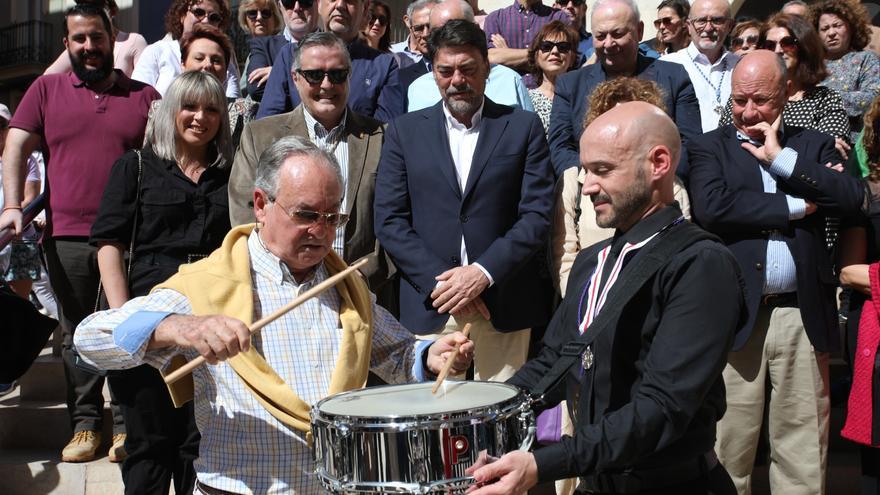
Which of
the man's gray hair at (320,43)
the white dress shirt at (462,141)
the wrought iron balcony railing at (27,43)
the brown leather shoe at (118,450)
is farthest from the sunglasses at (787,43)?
the wrought iron balcony railing at (27,43)

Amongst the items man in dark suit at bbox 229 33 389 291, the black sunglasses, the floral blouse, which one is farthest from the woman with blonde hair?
the floral blouse

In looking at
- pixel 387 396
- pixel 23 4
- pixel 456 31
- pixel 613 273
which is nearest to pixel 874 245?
pixel 456 31

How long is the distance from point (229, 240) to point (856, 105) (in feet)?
15.8

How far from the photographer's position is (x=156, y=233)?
5.24 meters

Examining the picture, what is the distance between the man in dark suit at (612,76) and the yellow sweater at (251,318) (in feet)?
8.77

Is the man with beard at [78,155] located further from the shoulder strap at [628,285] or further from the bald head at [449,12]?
the shoulder strap at [628,285]

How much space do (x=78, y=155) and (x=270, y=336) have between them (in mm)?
3076

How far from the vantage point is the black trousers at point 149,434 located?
191 inches

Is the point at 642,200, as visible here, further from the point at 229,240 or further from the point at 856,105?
the point at 856,105

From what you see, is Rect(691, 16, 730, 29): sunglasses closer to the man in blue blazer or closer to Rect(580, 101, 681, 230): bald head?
the man in blue blazer

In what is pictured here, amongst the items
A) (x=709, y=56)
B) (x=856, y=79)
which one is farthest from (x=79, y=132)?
(x=856, y=79)

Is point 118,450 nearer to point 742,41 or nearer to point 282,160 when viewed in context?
point 282,160

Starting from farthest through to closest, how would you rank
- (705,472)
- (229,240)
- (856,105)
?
(856,105) < (229,240) < (705,472)

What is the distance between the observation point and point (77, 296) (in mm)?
5988
